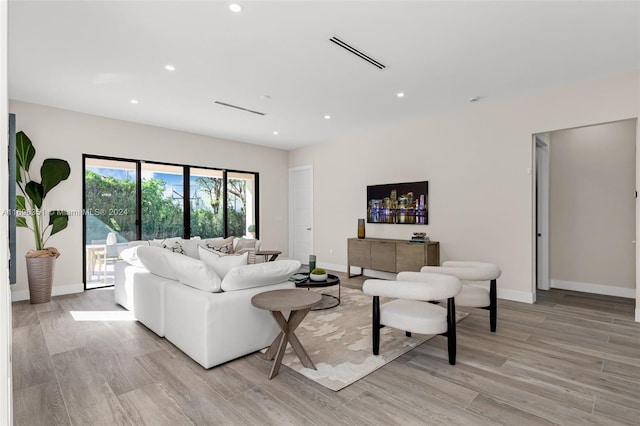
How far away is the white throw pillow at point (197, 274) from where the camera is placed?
2768mm

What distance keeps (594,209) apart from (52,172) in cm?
800

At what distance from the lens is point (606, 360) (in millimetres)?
2734

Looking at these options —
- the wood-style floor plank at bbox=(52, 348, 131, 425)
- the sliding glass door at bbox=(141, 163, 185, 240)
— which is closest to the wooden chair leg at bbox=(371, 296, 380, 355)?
the wood-style floor plank at bbox=(52, 348, 131, 425)

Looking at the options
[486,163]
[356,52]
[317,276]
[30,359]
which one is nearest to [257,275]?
[317,276]

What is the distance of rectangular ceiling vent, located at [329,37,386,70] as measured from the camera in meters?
3.00

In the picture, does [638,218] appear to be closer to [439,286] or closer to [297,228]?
[439,286]

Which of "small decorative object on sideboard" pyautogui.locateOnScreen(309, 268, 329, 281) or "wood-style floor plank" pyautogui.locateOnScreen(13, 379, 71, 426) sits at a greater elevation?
"small decorative object on sideboard" pyautogui.locateOnScreen(309, 268, 329, 281)

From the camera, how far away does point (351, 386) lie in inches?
92.7

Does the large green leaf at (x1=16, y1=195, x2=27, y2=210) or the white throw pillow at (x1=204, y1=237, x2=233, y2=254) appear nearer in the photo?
the large green leaf at (x1=16, y1=195, x2=27, y2=210)

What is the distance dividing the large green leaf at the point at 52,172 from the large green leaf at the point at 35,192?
4 centimetres

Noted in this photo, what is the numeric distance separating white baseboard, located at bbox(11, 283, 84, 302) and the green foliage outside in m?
0.74

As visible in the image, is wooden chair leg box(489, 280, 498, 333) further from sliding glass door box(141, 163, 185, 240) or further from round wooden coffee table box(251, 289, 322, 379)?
sliding glass door box(141, 163, 185, 240)

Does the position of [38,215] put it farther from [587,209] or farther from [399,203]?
[587,209]

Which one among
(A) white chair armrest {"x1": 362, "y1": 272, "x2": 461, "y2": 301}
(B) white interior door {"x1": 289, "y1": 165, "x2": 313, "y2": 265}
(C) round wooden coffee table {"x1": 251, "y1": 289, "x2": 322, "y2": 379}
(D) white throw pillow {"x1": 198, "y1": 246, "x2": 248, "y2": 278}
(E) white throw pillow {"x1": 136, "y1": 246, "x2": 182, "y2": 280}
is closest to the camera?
(C) round wooden coffee table {"x1": 251, "y1": 289, "x2": 322, "y2": 379}
